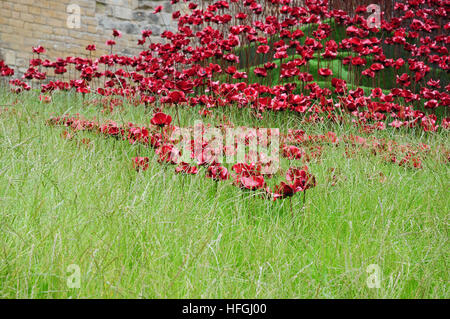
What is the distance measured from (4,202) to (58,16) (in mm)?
6097

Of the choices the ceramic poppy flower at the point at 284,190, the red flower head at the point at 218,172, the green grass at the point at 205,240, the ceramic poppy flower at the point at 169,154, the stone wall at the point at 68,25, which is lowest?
the green grass at the point at 205,240

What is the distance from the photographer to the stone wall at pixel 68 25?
6.45m

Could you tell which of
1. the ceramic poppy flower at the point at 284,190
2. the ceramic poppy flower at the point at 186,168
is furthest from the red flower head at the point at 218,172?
the ceramic poppy flower at the point at 284,190

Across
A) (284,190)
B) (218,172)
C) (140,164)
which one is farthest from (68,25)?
(284,190)

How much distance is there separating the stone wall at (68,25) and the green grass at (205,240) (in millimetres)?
5112

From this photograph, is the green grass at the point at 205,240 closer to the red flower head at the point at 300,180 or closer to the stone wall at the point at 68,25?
the red flower head at the point at 300,180

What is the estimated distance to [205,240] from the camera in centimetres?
148

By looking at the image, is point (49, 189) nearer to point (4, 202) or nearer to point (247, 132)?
point (4, 202)

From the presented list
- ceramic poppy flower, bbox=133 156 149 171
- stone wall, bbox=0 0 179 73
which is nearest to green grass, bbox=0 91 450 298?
ceramic poppy flower, bbox=133 156 149 171

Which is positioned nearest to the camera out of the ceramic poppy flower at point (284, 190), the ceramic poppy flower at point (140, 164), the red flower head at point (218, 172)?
the ceramic poppy flower at point (284, 190)

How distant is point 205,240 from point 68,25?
650cm
